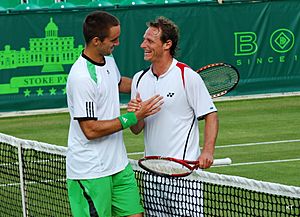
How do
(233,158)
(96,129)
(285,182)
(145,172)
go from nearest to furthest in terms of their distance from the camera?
1. (96,129)
2. (145,172)
3. (285,182)
4. (233,158)

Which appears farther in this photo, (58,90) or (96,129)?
(58,90)

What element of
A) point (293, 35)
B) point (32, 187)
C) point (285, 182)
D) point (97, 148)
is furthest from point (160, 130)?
point (293, 35)

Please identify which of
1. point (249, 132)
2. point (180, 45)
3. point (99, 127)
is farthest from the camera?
point (180, 45)

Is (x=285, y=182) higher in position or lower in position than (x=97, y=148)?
lower

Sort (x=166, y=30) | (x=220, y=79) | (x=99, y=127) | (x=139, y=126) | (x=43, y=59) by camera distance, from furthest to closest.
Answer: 1. (x=43, y=59)
2. (x=220, y=79)
3. (x=139, y=126)
4. (x=166, y=30)
5. (x=99, y=127)

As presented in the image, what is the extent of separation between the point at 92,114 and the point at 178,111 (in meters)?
0.63

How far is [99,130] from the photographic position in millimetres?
6516

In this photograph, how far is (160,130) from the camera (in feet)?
22.1

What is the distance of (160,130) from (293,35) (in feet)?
50.0

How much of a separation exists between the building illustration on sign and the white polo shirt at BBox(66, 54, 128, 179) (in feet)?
43.7

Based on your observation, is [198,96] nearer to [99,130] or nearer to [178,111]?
[178,111]

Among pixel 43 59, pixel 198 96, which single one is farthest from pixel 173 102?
pixel 43 59

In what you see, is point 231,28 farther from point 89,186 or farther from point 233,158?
point 89,186

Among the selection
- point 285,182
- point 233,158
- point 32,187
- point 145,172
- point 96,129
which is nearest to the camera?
point 96,129
